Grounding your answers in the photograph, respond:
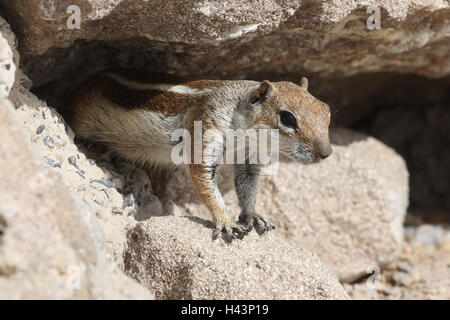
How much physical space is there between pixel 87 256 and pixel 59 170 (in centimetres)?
160

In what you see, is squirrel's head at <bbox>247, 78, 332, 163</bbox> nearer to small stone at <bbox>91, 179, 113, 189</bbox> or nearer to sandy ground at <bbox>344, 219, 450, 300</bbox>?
small stone at <bbox>91, 179, 113, 189</bbox>

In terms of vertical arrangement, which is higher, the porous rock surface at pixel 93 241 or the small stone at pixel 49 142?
the small stone at pixel 49 142

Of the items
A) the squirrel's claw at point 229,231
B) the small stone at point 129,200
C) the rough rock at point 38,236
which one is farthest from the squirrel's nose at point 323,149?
the rough rock at point 38,236

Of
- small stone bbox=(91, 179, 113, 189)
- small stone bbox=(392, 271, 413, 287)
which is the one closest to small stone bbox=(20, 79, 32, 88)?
small stone bbox=(91, 179, 113, 189)

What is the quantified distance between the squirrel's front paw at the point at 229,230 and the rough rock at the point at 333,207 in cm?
125

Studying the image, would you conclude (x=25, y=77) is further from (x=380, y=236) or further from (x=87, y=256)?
(x=380, y=236)

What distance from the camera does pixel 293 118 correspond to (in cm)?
436

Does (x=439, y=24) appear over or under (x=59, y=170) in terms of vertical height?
over

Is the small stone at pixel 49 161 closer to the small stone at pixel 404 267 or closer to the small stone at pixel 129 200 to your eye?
the small stone at pixel 129 200

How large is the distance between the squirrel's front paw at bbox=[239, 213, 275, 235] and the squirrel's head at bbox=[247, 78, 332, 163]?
0.68m

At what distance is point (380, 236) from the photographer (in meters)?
6.02

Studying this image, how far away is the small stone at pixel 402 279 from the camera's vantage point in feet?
19.3
